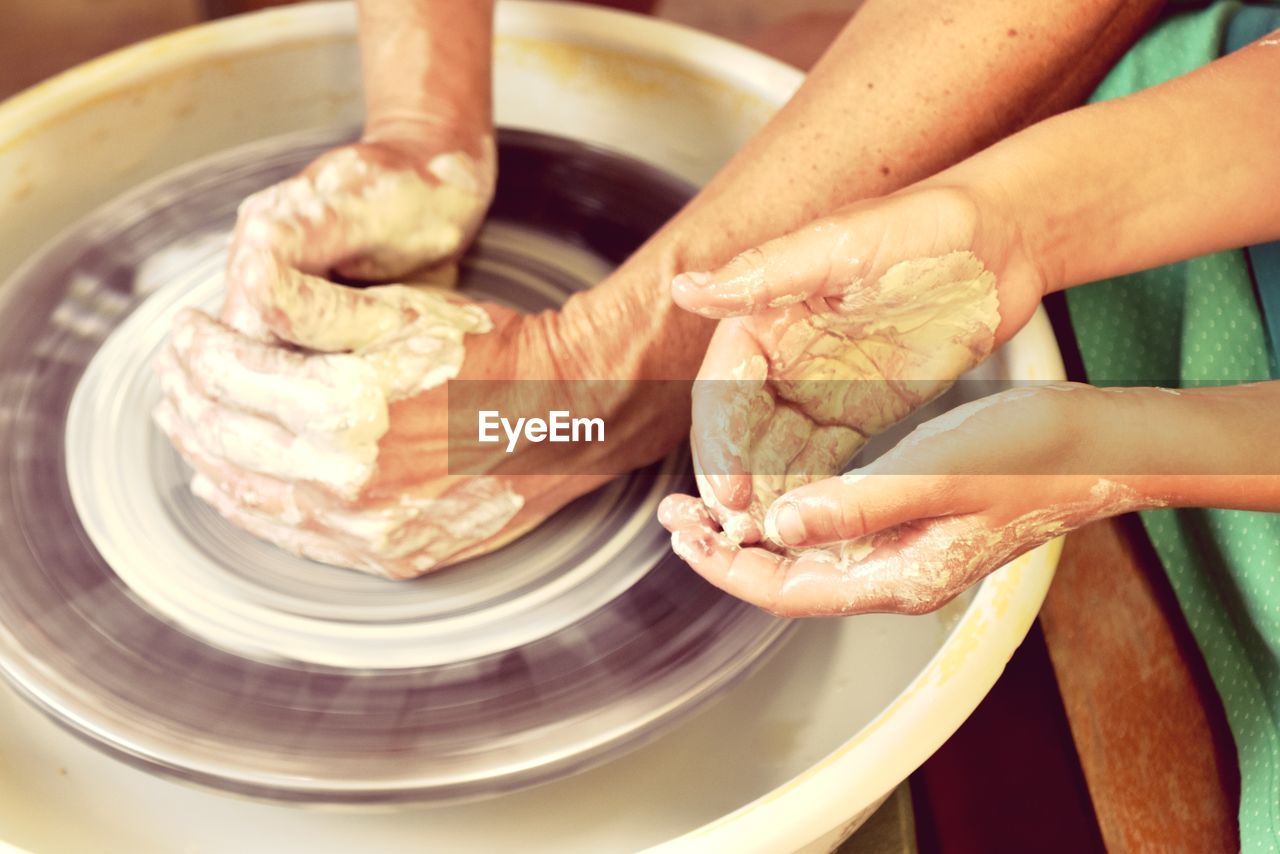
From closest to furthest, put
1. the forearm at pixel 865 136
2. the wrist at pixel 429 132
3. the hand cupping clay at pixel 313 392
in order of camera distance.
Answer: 1. the hand cupping clay at pixel 313 392
2. the forearm at pixel 865 136
3. the wrist at pixel 429 132

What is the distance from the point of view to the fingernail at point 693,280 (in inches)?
26.9

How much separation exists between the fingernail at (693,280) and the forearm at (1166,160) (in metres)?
0.28

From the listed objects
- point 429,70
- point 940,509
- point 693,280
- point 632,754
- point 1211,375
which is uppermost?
point 429,70

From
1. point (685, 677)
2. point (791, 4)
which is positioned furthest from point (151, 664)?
point (791, 4)

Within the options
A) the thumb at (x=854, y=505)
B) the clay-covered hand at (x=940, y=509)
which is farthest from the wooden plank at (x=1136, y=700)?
the thumb at (x=854, y=505)

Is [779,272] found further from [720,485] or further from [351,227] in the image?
[351,227]

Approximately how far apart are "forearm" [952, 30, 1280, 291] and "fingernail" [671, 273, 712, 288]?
28 cm

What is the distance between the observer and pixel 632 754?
0.90 m

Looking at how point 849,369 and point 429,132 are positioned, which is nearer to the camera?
point 849,369

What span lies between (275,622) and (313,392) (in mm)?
198

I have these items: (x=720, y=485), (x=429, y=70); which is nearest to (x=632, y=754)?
(x=720, y=485)

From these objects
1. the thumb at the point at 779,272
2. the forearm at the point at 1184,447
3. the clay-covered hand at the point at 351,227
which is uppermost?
the clay-covered hand at the point at 351,227

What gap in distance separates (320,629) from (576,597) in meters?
0.22

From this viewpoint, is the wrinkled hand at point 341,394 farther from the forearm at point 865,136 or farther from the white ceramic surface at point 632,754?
the white ceramic surface at point 632,754
